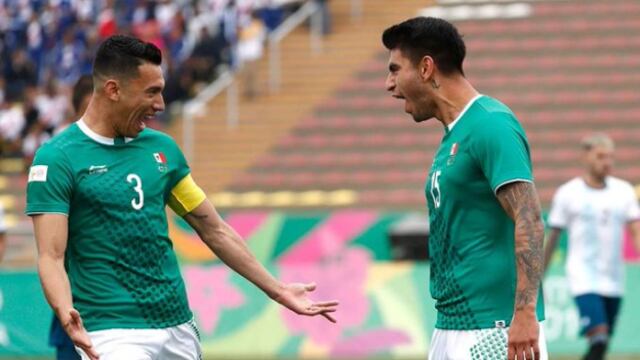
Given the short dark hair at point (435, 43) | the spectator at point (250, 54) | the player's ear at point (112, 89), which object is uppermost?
the short dark hair at point (435, 43)

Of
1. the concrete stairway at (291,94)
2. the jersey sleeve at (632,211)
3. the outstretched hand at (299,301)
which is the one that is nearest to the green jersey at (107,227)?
the outstretched hand at (299,301)

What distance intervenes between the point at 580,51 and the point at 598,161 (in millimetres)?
17253

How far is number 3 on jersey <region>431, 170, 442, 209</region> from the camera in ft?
21.1

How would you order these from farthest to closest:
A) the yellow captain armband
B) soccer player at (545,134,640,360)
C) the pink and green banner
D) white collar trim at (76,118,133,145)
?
the pink and green banner
soccer player at (545,134,640,360)
the yellow captain armband
white collar trim at (76,118,133,145)

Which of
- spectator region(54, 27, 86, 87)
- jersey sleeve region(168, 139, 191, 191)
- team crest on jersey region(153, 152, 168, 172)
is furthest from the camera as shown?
spectator region(54, 27, 86, 87)

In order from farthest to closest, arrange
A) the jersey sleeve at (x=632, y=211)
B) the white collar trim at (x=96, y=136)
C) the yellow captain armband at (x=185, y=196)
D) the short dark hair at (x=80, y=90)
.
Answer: the jersey sleeve at (x=632, y=211)
the short dark hair at (x=80, y=90)
the yellow captain armband at (x=185, y=196)
the white collar trim at (x=96, y=136)

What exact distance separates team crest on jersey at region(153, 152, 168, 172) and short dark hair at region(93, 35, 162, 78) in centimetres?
42

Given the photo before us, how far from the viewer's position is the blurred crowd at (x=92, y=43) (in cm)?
2959

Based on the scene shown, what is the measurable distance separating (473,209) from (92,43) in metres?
26.1

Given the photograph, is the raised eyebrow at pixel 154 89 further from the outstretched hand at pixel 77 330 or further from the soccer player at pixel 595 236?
the soccer player at pixel 595 236

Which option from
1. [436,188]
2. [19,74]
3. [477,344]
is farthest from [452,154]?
[19,74]

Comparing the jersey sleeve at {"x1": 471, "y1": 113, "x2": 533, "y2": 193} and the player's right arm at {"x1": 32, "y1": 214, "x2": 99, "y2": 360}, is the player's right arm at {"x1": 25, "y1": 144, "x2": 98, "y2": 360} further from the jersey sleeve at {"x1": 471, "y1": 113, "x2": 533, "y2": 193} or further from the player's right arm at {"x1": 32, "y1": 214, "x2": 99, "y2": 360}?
the jersey sleeve at {"x1": 471, "y1": 113, "x2": 533, "y2": 193}

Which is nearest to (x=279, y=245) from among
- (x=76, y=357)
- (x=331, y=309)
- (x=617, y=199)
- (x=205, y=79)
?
(x=205, y=79)

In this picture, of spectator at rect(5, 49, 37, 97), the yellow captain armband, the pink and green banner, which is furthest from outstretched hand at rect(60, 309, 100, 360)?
spectator at rect(5, 49, 37, 97)
